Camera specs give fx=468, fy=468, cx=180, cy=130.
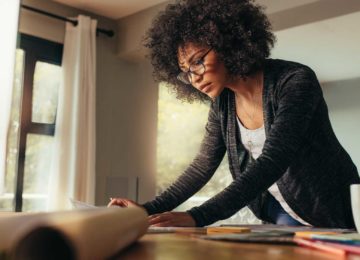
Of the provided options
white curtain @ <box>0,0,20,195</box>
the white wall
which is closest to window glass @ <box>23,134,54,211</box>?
white curtain @ <box>0,0,20,195</box>

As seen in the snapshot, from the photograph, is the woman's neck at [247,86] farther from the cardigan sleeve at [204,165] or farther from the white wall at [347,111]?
the white wall at [347,111]

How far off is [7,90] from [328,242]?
2.66 metres

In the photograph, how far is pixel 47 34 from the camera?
3371mm

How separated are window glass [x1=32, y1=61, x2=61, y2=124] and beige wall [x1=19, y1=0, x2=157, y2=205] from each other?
0.26m

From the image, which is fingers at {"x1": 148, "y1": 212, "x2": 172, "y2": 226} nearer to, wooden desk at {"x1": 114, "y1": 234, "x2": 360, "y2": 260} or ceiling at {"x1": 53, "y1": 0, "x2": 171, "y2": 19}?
wooden desk at {"x1": 114, "y1": 234, "x2": 360, "y2": 260}

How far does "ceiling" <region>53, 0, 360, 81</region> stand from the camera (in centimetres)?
273

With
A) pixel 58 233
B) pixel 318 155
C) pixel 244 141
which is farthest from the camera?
pixel 244 141

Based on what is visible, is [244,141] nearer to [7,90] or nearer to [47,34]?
[7,90]

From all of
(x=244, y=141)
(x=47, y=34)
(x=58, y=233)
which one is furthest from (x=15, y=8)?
(x=58, y=233)

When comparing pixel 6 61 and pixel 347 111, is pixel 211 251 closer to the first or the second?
pixel 6 61

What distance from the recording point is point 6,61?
291 cm

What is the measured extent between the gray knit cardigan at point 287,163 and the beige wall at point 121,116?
2.30 metres

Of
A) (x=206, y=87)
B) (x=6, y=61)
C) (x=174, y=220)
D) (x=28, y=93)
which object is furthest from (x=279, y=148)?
(x=28, y=93)

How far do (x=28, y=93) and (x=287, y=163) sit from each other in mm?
2566
